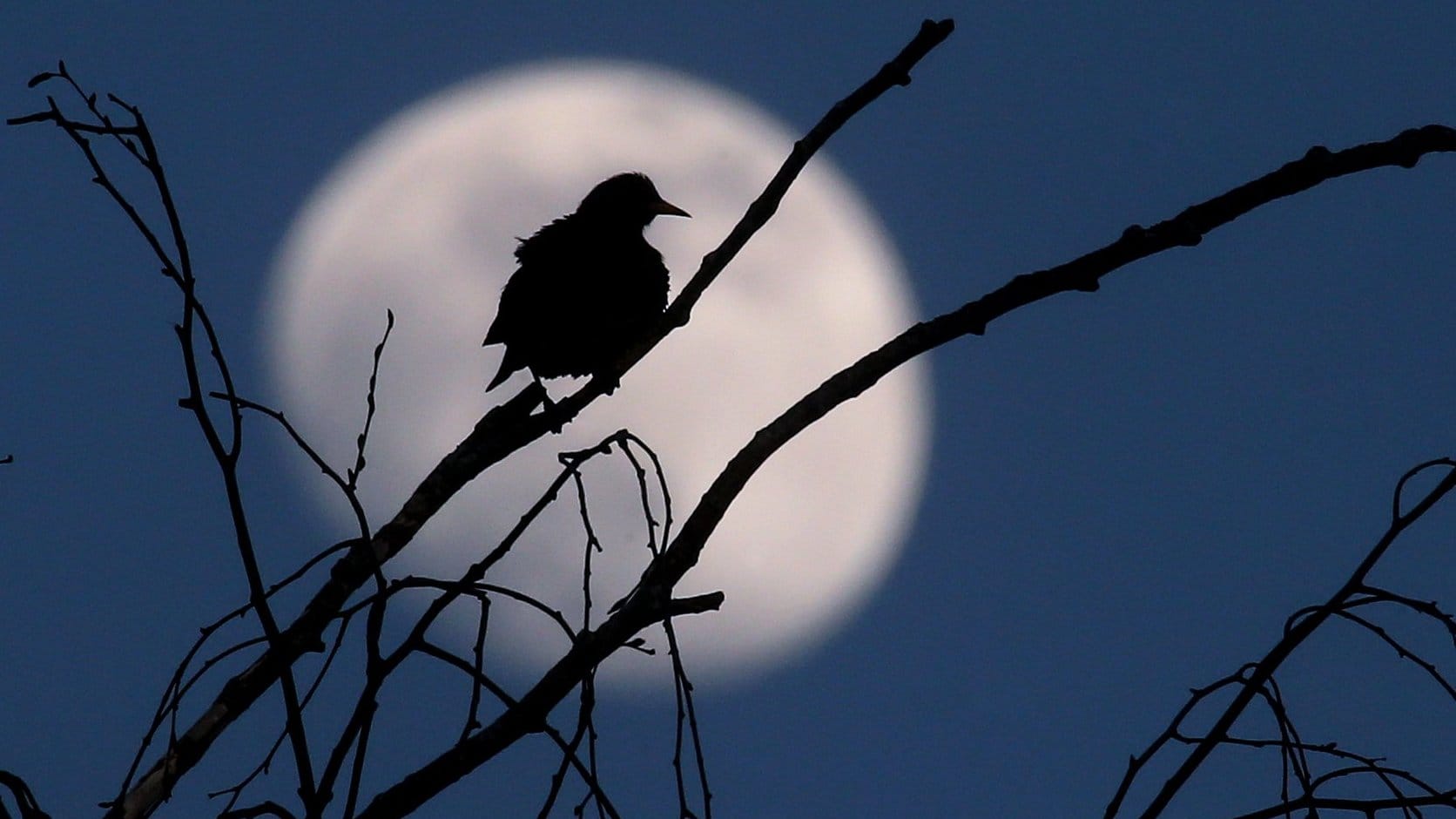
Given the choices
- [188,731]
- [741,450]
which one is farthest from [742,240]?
[188,731]

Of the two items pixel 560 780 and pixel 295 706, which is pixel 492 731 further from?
pixel 295 706

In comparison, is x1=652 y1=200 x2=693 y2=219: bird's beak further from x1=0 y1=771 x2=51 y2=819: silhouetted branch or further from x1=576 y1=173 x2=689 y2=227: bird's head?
x1=0 y1=771 x2=51 y2=819: silhouetted branch

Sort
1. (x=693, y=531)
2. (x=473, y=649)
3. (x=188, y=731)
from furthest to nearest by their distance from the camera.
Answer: (x=188, y=731) → (x=473, y=649) → (x=693, y=531)

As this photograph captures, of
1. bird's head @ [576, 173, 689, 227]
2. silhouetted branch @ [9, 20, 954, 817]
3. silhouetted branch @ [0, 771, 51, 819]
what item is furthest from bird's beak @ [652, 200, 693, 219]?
silhouetted branch @ [0, 771, 51, 819]

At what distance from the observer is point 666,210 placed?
8781 millimetres

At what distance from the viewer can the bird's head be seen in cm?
851

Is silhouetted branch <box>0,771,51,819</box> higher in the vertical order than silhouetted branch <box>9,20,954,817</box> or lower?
lower

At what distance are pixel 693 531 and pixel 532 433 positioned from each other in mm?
1730

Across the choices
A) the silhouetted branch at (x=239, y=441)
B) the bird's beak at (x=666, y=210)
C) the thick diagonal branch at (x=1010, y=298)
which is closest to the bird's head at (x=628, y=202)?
the bird's beak at (x=666, y=210)

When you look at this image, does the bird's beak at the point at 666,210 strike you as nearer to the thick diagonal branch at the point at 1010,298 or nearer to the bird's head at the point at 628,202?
the bird's head at the point at 628,202

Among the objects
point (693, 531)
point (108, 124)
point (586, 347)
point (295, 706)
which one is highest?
point (586, 347)

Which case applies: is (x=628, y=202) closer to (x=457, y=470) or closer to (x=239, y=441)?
(x=457, y=470)

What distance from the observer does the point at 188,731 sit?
9.66 ft

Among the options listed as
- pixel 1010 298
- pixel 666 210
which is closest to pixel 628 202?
pixel 666 210
